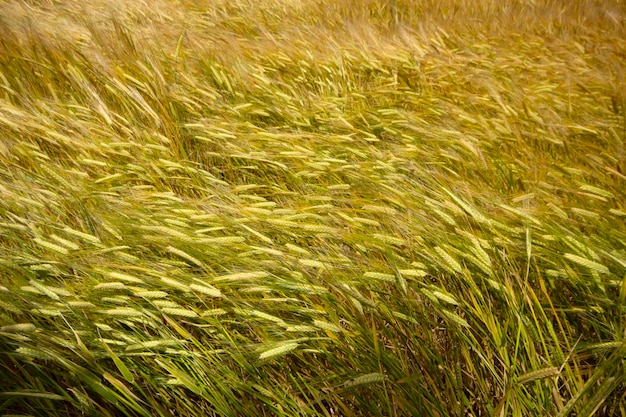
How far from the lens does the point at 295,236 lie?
3.70ft

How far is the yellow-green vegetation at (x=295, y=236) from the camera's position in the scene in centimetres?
84

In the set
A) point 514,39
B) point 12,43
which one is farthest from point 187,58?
point 514,39

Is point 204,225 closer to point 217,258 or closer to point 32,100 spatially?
point 217,258

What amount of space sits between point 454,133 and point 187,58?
54.3 inches

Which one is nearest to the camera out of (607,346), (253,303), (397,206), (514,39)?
(607,346)

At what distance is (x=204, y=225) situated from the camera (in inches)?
47.4

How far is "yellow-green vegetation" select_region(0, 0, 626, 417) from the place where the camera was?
0.84 m

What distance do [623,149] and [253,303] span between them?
147 centimetres

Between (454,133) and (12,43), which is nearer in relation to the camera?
(454,133)

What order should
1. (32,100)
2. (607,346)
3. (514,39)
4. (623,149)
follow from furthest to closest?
(514,39), (32,100), (623,149), (607,346)

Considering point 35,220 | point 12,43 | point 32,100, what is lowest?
point 35,220

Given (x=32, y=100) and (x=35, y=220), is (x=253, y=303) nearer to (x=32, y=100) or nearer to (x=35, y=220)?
(x=35, y=220)

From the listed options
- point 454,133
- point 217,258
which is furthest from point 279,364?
point 454,133

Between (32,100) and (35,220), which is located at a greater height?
(32,100)
